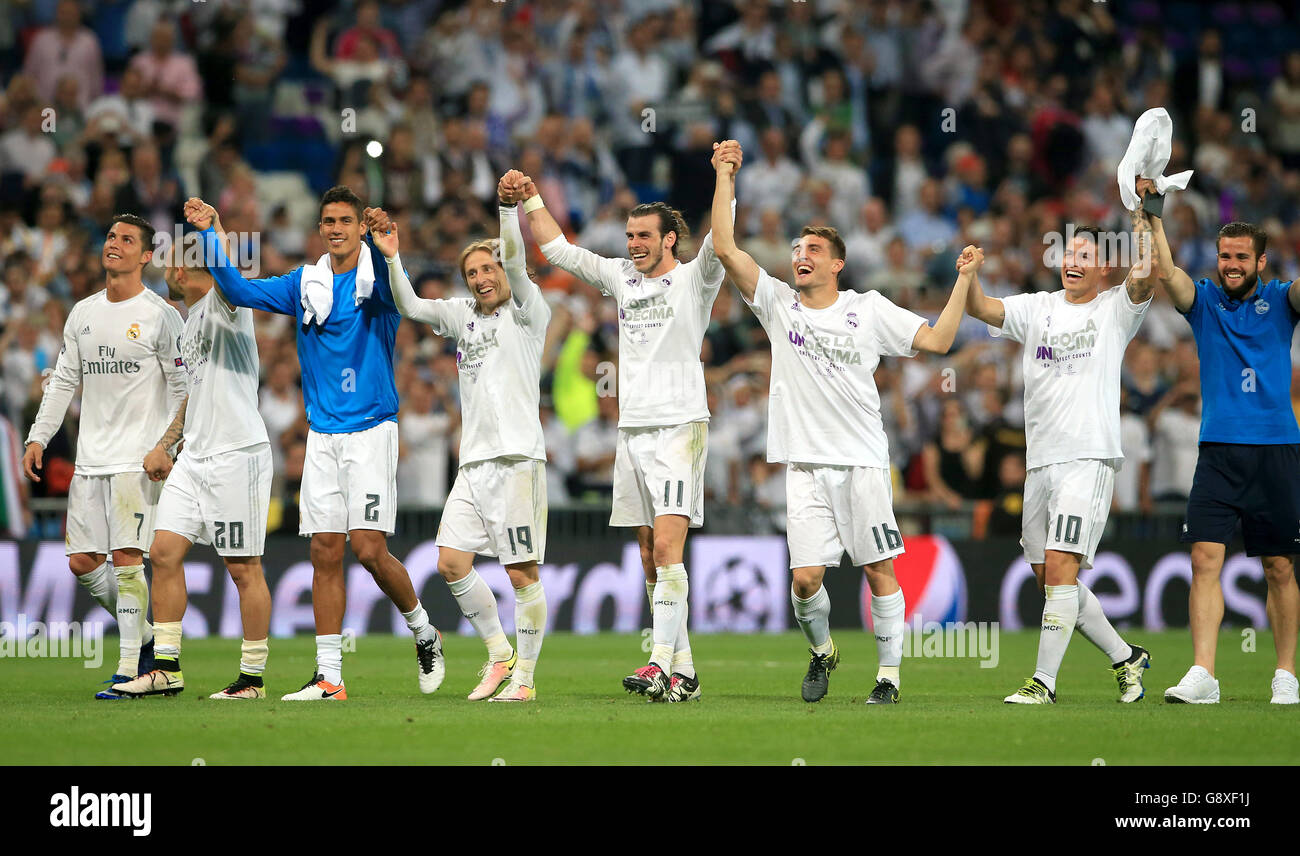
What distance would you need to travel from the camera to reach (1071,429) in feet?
32.9

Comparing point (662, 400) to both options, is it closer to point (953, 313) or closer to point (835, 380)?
point (835, 380)

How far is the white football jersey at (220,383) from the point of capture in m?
10.2

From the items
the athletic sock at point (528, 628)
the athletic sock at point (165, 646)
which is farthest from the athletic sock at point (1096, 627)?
the athletic sock at point (165, 646)

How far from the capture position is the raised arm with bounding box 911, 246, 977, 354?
966 centimetres

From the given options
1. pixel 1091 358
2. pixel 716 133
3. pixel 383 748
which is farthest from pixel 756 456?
pixel 383 748

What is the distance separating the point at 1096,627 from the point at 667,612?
2798 mm

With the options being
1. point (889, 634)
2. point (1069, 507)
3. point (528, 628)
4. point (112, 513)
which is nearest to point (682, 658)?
point (528, 628)

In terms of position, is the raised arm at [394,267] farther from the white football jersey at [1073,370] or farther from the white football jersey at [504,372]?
the white football jersey at [1073,370]

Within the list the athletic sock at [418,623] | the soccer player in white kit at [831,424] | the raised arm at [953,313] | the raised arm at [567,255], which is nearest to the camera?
the raised arm at [953,313]

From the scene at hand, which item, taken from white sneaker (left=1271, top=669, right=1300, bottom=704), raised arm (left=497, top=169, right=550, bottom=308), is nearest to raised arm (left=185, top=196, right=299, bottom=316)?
raised arm (left=497, top=169, right=550, bottom=308)

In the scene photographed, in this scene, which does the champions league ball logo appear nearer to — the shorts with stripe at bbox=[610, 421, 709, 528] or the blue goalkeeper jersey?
the shorts with stripe at bbox=[610, 421, 709, 528]

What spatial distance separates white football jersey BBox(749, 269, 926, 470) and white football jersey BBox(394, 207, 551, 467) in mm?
1551

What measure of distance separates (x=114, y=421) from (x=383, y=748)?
14.5 ft

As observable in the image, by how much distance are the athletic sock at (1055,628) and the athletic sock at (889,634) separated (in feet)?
2.84
